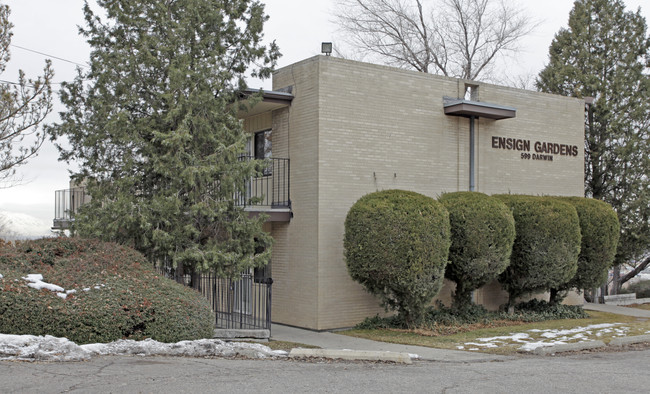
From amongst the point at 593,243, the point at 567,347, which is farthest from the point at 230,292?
the point at 593,243

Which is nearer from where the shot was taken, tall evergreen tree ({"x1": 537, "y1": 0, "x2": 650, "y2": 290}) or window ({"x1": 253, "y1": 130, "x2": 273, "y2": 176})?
window ({"x1": 253, "y1": 130, "x2": 273, "y2": 176})

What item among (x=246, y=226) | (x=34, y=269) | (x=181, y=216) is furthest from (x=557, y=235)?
(x=34, y=269)

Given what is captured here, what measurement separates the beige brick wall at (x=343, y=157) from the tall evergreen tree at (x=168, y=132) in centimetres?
151

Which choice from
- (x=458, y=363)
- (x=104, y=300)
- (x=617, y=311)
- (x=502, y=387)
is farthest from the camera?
(x=617, y=311)

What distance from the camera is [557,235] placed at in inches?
632

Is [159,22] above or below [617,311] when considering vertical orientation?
above

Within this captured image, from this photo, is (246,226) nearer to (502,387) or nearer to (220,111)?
(220,111)

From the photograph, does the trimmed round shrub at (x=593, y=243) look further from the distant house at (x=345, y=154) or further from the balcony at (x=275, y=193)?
the balcony at (x=275, y=193)

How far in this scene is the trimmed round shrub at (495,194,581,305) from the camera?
52.4 feet

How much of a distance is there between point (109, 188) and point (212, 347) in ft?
17.2

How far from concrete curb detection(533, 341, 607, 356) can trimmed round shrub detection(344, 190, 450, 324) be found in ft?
8.57

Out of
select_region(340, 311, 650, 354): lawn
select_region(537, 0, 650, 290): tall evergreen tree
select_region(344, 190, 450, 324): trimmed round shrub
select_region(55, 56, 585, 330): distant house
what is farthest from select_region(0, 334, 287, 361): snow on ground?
select_region(537, 0, 650, 290): tall evergreen tree

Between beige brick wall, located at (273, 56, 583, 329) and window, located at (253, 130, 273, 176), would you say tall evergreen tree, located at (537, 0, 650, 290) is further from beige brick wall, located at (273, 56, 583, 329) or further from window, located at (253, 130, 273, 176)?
window, located at (253, 130, 273, 176)

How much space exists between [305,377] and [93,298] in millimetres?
3794
